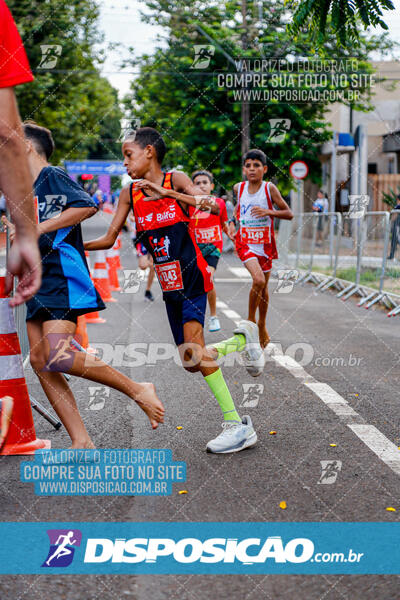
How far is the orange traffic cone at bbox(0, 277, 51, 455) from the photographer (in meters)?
4.66

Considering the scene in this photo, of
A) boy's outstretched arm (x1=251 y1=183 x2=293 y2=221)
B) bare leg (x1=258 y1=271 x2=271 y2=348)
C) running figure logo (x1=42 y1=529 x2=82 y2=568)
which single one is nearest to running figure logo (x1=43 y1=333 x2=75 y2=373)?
running figure logo (x1=42 y1=529 x2=82 y2=568)

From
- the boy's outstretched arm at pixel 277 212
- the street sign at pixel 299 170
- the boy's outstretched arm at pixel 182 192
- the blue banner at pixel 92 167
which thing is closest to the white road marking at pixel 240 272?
the street sign at pixel 299 170

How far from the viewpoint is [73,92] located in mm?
32406

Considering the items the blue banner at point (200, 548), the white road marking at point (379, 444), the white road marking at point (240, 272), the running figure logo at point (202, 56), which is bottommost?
the white road marking at point (240, 272)

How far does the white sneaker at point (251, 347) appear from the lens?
5414 millimetres

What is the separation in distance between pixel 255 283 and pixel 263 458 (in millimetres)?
3748

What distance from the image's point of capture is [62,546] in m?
3.27

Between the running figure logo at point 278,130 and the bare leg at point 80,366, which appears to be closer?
the bare leg at point 80,366

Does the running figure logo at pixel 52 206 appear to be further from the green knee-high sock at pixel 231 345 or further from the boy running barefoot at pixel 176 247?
the green knee-high sock at pixel 231 345

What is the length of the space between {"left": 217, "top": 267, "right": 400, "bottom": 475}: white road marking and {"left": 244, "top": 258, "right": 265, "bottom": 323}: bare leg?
480mm

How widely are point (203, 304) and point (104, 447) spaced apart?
976 millimetres

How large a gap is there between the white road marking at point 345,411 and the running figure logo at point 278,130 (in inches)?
766

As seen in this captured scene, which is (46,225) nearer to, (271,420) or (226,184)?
(271,420)

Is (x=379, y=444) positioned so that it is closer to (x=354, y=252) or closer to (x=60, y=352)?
(x=60, y=352)
